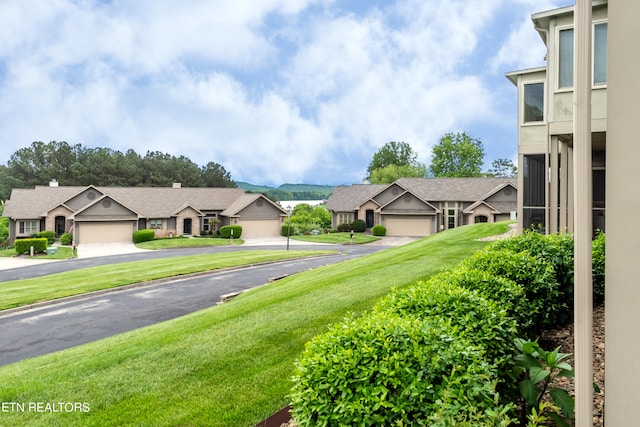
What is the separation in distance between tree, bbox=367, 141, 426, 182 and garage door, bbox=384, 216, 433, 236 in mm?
44065

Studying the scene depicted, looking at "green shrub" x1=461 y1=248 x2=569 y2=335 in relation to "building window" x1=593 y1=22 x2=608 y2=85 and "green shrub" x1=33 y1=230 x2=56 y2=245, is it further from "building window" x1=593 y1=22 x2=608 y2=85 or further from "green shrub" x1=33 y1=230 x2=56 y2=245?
"green shrub" x1=33 y1=230 x2=56 y2=245

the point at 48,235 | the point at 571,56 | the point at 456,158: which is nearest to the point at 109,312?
the point at 571,56

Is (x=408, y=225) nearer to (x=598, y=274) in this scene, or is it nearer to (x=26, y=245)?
(x=26, y=245)

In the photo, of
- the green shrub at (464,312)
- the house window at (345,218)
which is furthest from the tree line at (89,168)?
the green shrub at (464,312)

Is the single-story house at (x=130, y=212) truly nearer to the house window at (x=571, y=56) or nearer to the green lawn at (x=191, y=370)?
the green lawn at (x=191, y=370)

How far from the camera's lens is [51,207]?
37.0 metres

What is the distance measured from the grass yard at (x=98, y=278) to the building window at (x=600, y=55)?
1586 centimetres

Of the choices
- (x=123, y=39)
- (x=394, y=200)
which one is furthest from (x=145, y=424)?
(x=123, y=39)

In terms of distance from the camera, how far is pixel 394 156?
84438 mm

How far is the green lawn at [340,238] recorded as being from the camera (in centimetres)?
3671

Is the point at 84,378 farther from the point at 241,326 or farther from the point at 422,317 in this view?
the point at 422,317

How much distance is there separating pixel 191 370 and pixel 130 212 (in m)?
35.5

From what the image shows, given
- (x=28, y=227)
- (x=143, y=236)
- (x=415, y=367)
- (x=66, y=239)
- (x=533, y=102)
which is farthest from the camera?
(x=143, y=236)

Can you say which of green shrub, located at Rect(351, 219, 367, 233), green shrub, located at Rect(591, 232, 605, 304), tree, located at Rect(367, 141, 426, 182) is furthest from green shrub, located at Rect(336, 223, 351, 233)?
tree, located at Rect(367, 141, 426, 182)
